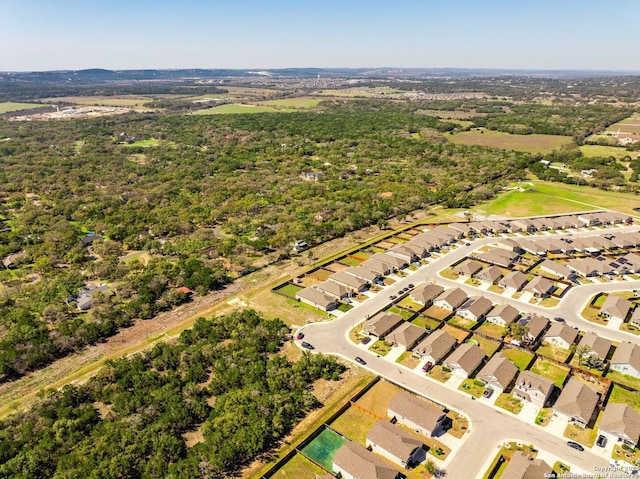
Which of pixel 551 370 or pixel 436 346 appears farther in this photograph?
pixel 436 346

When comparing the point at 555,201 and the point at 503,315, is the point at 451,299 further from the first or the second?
the point at 555,201

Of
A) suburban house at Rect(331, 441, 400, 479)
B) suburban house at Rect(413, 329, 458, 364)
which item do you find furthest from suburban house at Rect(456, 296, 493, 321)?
suburban house at Rect(331, 441, 400, 479)

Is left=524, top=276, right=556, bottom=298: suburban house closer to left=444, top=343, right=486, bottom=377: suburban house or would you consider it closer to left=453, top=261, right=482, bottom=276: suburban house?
left=453, top=261, right=482, bottom=276: suburban house

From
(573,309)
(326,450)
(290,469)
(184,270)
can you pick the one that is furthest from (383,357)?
(184,270)

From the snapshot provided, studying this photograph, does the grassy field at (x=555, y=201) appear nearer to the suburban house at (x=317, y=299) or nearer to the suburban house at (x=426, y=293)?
the suburban house at (x=426, y=293)

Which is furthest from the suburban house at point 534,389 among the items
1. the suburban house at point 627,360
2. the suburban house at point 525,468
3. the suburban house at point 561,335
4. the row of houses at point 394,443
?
the suburban house at point 627,360

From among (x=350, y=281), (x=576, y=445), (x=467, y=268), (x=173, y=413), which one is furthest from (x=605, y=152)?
(x=173, y=413)

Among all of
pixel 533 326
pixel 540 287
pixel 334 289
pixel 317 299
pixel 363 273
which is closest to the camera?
pixel 533 326

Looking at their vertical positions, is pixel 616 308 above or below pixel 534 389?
above
